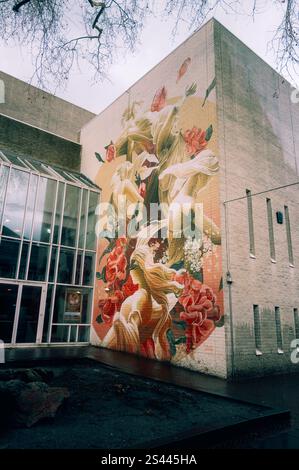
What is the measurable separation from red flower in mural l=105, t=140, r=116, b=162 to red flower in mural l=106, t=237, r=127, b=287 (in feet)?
13.4

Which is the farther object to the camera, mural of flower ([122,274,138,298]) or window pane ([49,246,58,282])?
window pane ([49,246,58,282])

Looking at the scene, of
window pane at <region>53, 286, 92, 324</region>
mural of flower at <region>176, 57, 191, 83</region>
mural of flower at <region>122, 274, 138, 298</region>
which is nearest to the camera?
mural of flower at <region>176, 57, 191, 83</region>

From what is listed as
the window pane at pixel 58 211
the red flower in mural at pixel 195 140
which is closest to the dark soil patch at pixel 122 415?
the window pane at pixel 58 211

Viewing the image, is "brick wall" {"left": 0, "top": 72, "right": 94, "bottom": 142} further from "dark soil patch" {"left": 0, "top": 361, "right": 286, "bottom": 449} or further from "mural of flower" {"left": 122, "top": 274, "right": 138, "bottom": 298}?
"dark soil patch" {"left": 0, "top": 361, "right": 286, "bottom": 449}

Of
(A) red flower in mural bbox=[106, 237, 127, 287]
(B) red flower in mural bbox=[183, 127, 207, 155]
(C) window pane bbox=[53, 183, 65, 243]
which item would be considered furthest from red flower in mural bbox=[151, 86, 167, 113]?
(A) red flower in mural bbox=[106, 237, 127, 287]

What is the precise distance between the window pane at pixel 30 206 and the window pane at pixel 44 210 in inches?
8.0

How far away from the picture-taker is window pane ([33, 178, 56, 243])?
42.3 ft

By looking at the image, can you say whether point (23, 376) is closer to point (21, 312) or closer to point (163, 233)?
point (21, 312)

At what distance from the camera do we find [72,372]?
8227 millimetres

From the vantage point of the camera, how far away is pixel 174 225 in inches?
423

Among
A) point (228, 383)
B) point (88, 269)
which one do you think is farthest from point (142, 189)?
point (228, 383)

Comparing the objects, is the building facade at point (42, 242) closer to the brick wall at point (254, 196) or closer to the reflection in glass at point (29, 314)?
the reflection in glass at point (29, 314)

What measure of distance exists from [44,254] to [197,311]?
6.83 meters

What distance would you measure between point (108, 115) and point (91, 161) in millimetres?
2367
